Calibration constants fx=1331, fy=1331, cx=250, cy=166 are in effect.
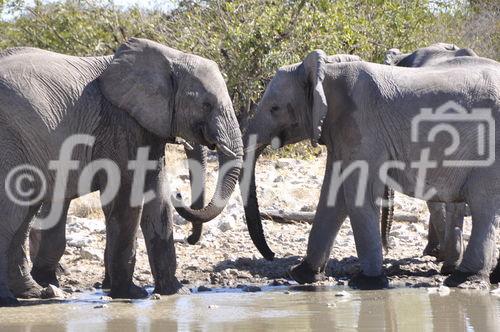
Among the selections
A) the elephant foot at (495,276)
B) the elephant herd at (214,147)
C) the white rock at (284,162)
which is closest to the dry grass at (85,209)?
the elephant herd at (214,147)

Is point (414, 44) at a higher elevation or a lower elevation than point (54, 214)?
higher

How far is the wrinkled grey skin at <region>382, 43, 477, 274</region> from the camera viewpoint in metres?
11.3

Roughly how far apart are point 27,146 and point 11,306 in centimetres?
114

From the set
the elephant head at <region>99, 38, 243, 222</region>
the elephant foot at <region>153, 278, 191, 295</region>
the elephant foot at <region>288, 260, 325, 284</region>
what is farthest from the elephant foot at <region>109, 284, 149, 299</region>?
the elephant foot at <region>288, 260, 325, 284</region>

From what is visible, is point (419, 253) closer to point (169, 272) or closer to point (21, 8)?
point (169, 272)

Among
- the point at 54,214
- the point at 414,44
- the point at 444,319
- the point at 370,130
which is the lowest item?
the point at 444,319

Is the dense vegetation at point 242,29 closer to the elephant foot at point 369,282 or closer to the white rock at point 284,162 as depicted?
the white rock at point 284,162

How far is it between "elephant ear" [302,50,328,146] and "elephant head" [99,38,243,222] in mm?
961

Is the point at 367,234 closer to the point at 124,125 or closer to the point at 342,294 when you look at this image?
the point at 342,294

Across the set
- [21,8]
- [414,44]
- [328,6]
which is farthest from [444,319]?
[21,8]

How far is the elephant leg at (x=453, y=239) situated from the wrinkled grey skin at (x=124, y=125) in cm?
241

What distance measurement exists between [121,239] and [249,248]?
7.89 feet

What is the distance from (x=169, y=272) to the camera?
998cm

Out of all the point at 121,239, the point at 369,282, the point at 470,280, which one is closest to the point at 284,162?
the point at 369,282
